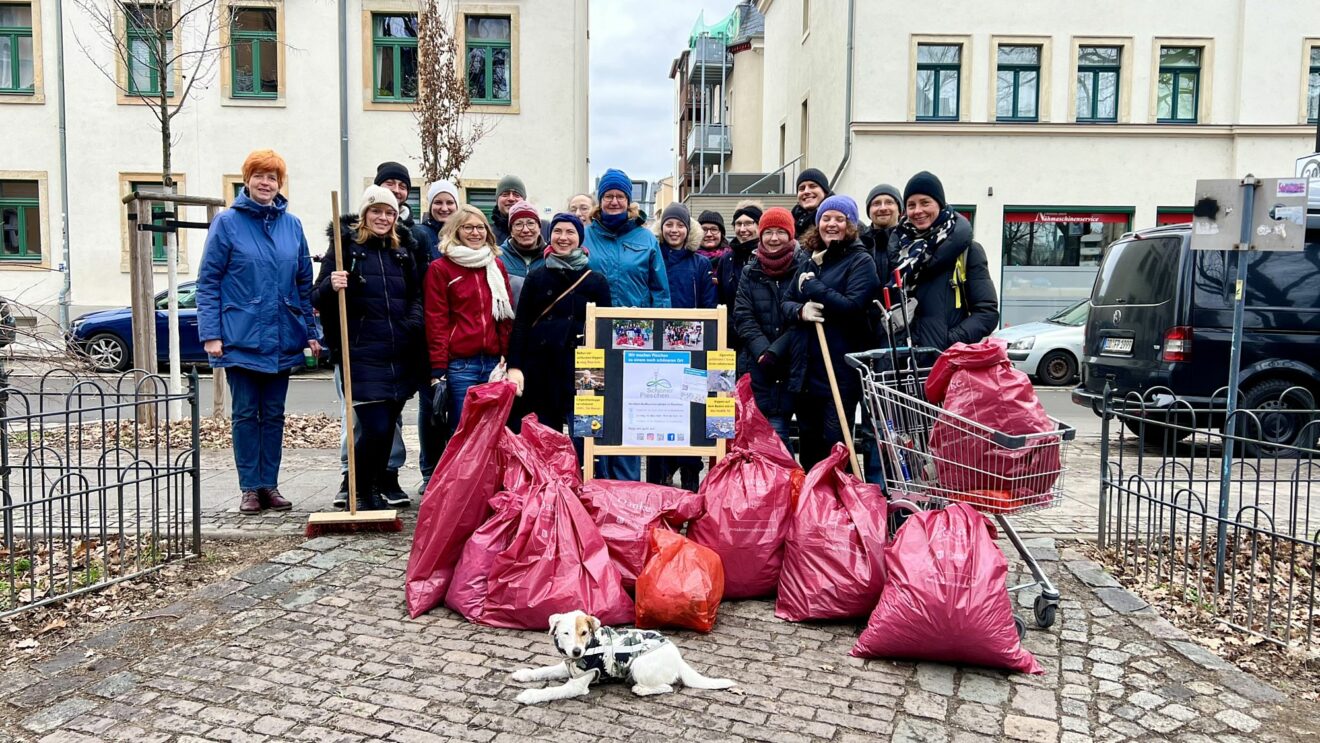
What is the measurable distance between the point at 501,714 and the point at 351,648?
89 cm

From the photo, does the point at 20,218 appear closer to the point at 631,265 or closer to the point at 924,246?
the point at 631,265

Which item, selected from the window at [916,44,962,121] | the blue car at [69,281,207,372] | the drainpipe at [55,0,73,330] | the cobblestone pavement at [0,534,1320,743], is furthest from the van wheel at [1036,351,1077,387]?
the drainpipe at [55,0,73,330]

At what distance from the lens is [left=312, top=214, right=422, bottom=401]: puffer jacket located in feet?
17.6

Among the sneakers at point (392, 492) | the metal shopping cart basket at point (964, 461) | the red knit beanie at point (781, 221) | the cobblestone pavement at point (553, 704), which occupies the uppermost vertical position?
the red knit beanie at point (781, 221)

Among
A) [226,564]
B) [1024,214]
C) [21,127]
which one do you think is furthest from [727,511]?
[21,127]

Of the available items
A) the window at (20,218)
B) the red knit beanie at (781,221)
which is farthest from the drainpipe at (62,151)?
the red knit beanie at (781,221)

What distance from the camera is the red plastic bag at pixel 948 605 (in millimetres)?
3471

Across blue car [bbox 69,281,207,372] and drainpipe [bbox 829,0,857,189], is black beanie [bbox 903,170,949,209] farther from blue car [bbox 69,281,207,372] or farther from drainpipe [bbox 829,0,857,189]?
drainpipe [bbox 829,0,857,189]

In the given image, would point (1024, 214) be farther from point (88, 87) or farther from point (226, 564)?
point (88, 87)

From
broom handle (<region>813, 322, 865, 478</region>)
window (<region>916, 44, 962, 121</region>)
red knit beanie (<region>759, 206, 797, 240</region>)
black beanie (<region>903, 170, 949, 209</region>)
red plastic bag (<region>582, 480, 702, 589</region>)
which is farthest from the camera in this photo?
window (<region>916, 44, 962, 121</region>)

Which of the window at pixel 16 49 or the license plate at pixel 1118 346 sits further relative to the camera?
the window at pixel 16 49

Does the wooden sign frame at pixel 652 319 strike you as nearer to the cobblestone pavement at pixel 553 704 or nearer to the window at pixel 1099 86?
the cobblestone pavement at pixel 553 704

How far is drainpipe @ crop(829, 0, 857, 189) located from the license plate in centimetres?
1007

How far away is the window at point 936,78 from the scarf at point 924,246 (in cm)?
1533
